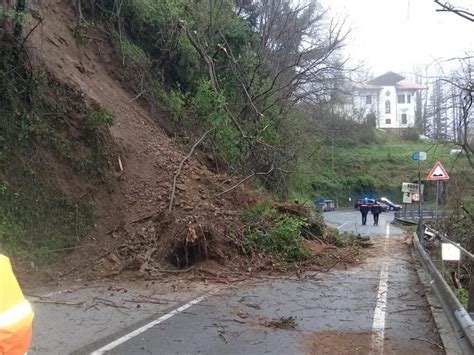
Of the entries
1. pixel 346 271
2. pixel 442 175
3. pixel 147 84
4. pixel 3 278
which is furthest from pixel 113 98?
pixel 3 278

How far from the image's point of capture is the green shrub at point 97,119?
14461mm

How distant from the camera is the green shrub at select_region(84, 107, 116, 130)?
1446 cm

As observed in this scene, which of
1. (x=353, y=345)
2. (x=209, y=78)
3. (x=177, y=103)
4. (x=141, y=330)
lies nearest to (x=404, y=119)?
(x=209, y=78)

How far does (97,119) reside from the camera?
1449cm

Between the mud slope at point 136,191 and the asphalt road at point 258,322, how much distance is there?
166 cm

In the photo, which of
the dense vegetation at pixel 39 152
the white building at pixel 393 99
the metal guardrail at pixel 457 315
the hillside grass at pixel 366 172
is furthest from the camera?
the white building at pixel 393 99

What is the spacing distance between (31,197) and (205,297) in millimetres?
4813

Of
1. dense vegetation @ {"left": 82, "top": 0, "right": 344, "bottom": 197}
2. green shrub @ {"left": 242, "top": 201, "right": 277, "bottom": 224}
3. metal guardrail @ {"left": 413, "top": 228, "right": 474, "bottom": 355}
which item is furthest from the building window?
metal guardrail @ {"left": 413, "top": 228, "right": 474, "bottom": 355}

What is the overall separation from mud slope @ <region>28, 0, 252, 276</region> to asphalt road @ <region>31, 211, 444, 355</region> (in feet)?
5.46

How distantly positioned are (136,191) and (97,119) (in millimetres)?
2049

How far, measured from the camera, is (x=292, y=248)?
14.0 metres

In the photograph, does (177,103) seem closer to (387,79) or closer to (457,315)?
(457,315)

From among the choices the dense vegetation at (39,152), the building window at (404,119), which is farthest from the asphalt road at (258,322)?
the building window at (404,119)

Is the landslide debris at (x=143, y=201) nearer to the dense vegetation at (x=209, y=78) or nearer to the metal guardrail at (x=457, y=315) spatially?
the dense vegetation at (x=209, y=78)
